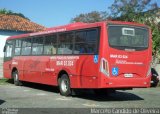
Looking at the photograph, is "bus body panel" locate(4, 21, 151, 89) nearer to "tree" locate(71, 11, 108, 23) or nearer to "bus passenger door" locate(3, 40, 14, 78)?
"bus passenger door" locate(3, 40, 14, 78)

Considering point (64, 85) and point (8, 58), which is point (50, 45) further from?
point (8, 58)

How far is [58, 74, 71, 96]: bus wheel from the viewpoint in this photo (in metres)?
16.6

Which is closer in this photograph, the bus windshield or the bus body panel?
the bus body panel

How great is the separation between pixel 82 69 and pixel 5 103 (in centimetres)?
336

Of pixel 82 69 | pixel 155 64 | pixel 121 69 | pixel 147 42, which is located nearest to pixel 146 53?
pixel 147 42

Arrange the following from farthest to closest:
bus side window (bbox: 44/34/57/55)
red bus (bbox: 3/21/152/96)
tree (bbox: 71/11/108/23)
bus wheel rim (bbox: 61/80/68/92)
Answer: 1. tree (bbox: 71/11/108/23)
2. bus side window (bbox: 44/34/57/55)
3. bus wheel rim (bbox: 61/80/68/92)
4. red bus (bbox: 3/21/152/96)

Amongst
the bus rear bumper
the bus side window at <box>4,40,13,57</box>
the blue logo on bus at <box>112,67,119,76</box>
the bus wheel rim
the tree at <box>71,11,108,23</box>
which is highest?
the tree at <box>71,11,108,23</box>

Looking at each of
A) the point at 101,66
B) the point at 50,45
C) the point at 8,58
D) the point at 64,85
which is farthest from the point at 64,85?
the point at 8,58

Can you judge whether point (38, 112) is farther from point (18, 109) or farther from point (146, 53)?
point (146, 53)

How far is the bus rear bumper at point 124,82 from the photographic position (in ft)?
47.4

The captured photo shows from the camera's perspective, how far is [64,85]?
668 inches

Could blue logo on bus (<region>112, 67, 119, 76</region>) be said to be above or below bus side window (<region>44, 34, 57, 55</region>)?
below

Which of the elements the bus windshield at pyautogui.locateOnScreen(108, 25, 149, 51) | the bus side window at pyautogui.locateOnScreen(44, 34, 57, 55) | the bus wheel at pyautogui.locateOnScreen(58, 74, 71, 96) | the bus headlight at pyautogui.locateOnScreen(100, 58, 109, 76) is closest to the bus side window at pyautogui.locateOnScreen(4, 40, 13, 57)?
the bus side window at pyautogui.locateOnScreen(44, 34, 57, 55)

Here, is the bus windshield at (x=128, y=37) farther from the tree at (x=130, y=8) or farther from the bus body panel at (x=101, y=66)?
the tree at (x=130, y=8)
